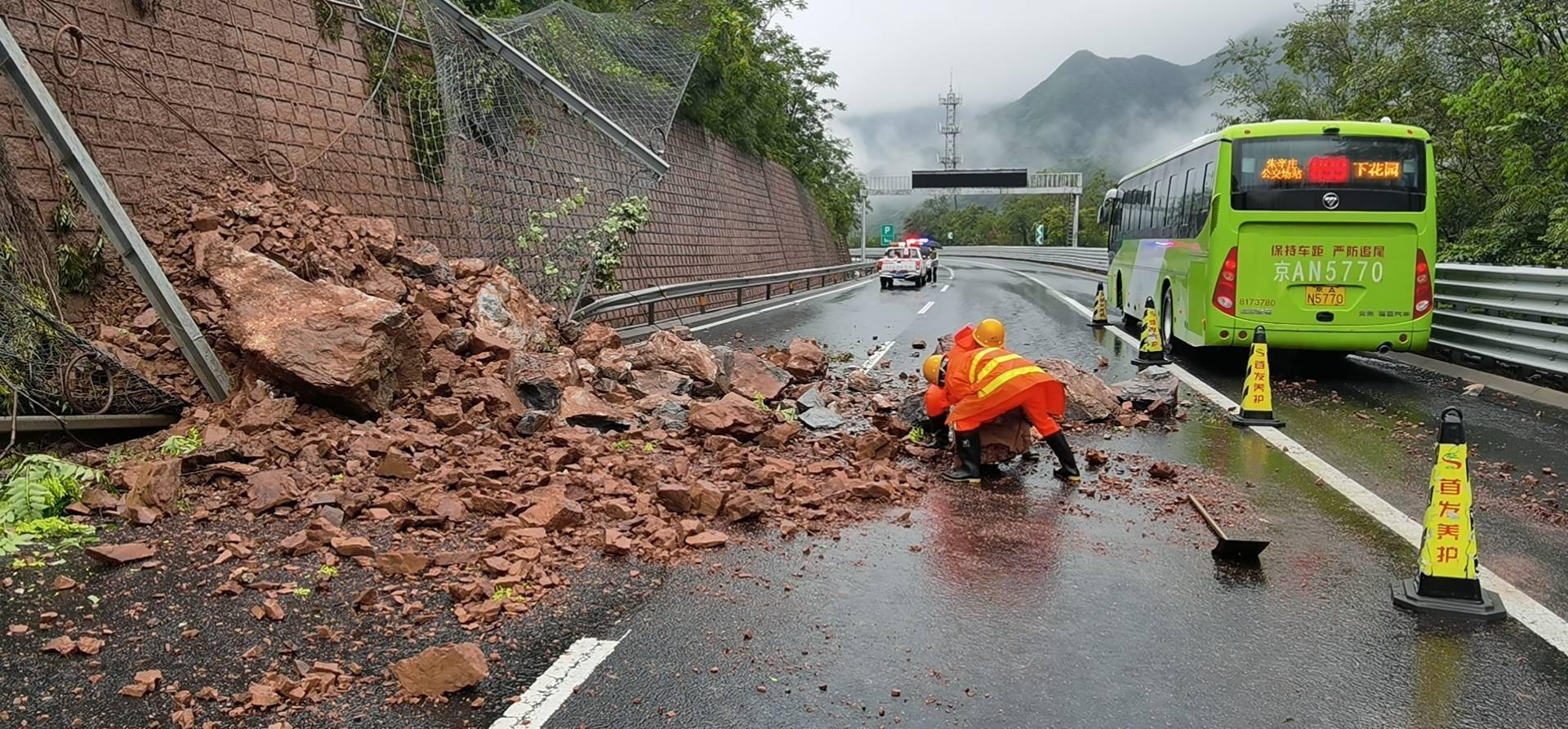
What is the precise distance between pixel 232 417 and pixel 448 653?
12.8 feet

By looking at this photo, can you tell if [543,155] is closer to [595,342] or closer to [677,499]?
[595,342]

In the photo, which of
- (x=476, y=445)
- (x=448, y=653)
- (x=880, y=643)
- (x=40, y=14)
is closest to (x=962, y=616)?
(x=880, y=643)

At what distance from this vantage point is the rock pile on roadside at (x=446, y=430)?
16.2 ft

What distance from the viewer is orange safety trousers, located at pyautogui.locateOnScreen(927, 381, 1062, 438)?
6.54m

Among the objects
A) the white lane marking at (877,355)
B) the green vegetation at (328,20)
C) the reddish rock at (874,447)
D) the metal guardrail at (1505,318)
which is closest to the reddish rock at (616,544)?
the reddish rock at (874,447)

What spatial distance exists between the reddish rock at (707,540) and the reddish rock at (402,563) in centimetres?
133

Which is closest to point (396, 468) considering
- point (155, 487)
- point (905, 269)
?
point (155, 487)

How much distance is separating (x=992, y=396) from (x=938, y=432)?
97 centimetres

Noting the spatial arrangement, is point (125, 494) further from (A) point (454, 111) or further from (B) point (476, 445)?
(A) point (454, 111)

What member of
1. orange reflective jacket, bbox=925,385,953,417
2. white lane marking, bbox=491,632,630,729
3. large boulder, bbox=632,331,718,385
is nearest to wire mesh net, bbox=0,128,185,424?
large boulder, bbox=632,331,718,385

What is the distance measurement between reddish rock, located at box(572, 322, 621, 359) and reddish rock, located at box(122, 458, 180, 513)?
4.31 metres

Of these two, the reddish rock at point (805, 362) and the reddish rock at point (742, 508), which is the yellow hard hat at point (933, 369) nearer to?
the reddish rock at point (742, 508)

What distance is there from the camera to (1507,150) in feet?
44.0

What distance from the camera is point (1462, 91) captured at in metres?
17.4
